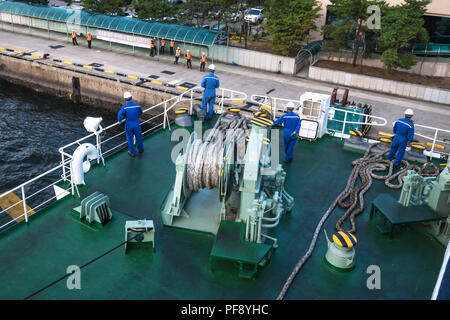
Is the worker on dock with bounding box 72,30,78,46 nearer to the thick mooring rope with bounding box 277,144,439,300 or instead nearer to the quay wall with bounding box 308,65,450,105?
the quay wall with bounding box 308,65,450,105

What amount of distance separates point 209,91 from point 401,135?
6.87m

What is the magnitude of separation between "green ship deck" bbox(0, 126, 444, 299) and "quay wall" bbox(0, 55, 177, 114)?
18.0 metres

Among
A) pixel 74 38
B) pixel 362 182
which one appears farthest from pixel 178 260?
pixel 74 38

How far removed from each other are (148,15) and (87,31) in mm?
5393

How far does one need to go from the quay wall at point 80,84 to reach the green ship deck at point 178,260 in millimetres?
17983

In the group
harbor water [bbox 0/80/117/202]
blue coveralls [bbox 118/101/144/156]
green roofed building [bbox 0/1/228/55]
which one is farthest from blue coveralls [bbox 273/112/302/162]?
green roofed building [bbox 0/1/228/55]

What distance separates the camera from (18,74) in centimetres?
3488

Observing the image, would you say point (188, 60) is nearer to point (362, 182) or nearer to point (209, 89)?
point (209, 89)

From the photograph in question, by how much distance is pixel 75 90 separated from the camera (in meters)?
32.1

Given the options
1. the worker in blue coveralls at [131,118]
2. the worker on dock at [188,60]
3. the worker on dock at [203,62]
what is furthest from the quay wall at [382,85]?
the worker in blue coveralls at [131,118]

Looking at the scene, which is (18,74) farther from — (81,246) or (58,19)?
(81,246)
